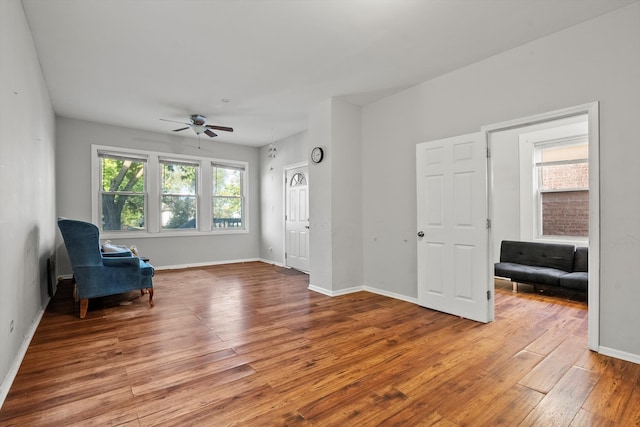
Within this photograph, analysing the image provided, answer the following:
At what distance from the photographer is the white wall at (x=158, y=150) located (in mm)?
5562

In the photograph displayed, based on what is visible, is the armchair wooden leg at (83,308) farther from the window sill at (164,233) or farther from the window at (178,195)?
the window at (178,195)

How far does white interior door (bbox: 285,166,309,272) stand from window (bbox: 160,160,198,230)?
2045 mm

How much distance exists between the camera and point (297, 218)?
6559 millimetres

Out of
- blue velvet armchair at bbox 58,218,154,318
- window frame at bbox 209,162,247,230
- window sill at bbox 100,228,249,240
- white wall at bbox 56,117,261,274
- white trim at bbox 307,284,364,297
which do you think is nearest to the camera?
blue velvet armchair at bbox 58,218,154,318

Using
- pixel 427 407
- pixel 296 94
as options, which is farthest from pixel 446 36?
pixel 427 407

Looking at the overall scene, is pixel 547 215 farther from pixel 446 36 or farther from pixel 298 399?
pixel 298 399

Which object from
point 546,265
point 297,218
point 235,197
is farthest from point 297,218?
point 546,265

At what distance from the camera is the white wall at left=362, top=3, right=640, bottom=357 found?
2.51 m

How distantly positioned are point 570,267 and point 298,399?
14.7 ft

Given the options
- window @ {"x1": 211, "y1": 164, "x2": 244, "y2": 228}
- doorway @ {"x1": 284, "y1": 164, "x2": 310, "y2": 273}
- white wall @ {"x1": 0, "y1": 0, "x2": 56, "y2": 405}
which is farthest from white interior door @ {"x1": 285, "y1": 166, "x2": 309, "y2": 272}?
white wall @ {"x1": 0, "y1": 0, "x2": 56, "y2": 405}

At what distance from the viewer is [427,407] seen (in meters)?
1.91

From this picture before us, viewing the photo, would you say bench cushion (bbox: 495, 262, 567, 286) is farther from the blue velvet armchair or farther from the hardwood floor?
the blue velvet armchair

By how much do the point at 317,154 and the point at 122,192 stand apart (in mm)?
4027

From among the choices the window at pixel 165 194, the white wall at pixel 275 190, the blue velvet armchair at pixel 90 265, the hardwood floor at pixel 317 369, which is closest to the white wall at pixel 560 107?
the hardwood floor at pixel 317 369
